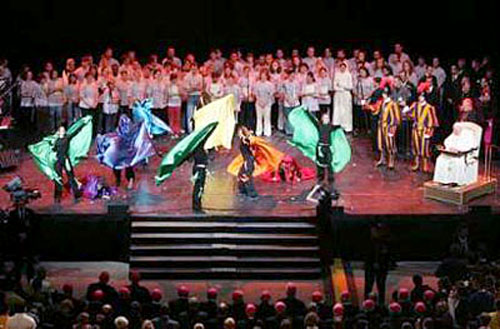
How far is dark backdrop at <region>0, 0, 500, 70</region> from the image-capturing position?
114 feet

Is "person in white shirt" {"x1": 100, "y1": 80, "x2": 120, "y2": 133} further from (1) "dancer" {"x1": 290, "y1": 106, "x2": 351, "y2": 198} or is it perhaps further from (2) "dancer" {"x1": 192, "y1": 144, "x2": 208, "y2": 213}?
(2) "dancer" {"x1": 192, "y1": 144, "x2": 208, "y2": 213}

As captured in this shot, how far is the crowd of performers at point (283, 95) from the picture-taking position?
29703 mm

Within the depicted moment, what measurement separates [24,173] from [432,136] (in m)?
8.25

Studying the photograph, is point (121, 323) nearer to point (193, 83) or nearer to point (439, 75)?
point (193, 83)

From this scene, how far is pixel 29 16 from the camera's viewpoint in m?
34.7

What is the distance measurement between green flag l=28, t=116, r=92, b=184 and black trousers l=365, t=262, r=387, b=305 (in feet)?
20.0

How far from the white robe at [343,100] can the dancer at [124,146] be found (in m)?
5.17

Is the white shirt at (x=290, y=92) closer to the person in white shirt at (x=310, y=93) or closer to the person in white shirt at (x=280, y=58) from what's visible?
the person in white shirt at (x=310, y=93)

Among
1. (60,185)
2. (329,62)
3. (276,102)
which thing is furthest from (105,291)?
(329,62)

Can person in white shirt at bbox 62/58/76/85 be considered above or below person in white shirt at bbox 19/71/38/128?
above

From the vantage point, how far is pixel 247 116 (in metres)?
32.9

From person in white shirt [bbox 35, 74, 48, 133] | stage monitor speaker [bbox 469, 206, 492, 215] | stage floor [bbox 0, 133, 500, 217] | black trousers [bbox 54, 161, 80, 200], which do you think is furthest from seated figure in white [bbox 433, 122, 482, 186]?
person in white shirt [bbox 35, 74, 48, 133]

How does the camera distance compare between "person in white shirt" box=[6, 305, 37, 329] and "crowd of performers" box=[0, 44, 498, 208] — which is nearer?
"person in white shirt" box=[6, 305, 37, 329]

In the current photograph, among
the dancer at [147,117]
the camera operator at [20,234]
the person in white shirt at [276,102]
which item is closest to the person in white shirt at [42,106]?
the dancer at [147,117]
